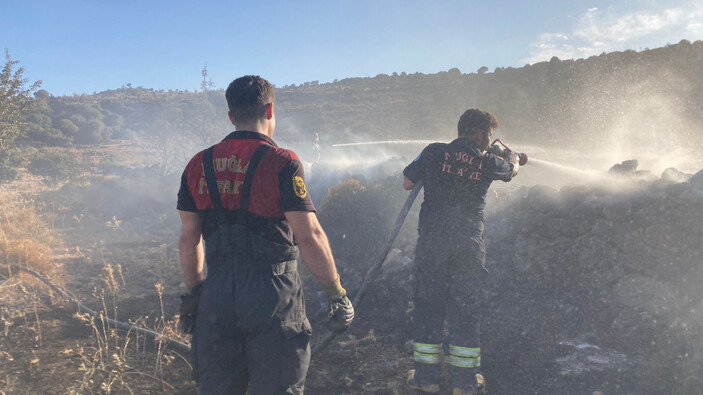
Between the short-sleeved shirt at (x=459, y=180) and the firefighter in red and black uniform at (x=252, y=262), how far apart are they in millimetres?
1517

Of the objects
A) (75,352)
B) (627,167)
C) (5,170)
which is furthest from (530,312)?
(5,170)

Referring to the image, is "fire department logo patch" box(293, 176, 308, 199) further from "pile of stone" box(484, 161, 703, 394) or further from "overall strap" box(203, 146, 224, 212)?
"pile of stone" box(484, 161, 703, 394)

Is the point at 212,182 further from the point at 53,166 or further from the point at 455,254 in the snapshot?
the point at 53,166

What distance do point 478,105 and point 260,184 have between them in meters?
29.3

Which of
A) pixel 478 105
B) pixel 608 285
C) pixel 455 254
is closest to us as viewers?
pixel 455 254

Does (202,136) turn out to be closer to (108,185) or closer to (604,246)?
(108,185)

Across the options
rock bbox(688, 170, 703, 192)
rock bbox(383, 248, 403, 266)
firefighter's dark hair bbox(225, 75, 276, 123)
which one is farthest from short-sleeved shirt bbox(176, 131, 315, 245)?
rock bbox(688, 170, 703, 192)

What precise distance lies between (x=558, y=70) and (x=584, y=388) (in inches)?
1111

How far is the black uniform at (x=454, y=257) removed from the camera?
10.6 ft

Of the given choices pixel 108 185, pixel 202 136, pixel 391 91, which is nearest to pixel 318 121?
pixel 391 91

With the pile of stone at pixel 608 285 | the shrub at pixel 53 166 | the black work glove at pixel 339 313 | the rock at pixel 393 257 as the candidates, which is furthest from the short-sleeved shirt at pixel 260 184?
the shrub at pixel 53 166

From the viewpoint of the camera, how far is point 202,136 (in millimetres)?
22016

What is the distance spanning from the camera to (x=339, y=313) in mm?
2238

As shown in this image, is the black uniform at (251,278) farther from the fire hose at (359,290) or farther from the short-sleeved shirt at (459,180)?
the short-sleeved shirt at (459,180)
